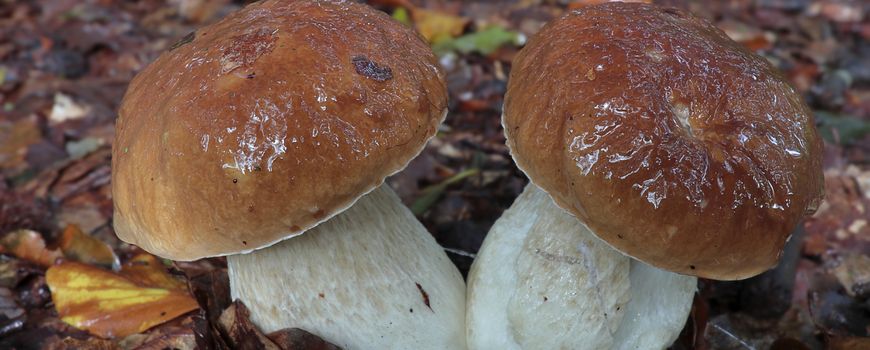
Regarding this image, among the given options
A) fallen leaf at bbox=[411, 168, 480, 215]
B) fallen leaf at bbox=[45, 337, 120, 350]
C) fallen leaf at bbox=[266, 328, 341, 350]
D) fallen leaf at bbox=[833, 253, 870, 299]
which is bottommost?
fallen leaf at bbox=[833, 253, 870, 299]

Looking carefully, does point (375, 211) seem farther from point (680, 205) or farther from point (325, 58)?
point (680, 205)

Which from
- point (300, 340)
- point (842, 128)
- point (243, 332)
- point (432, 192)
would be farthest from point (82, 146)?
point (842, 128)

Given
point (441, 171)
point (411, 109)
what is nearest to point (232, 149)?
point (411, 109)

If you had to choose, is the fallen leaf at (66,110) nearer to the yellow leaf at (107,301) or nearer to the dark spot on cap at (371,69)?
the yellow leaf at (107,301)

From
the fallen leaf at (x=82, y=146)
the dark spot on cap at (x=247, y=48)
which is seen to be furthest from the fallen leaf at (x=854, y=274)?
the fallen leaf at (x=82, y=146)

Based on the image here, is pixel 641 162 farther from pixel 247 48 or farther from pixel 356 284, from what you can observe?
pixel 247 48

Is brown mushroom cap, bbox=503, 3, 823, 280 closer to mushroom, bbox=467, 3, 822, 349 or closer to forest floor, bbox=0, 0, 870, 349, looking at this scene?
mushroom, bbox=467, 3, 822, 349

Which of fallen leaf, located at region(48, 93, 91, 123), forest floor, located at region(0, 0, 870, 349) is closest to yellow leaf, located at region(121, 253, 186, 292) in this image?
forest floor, located at region(0, 0, 870, 349)
